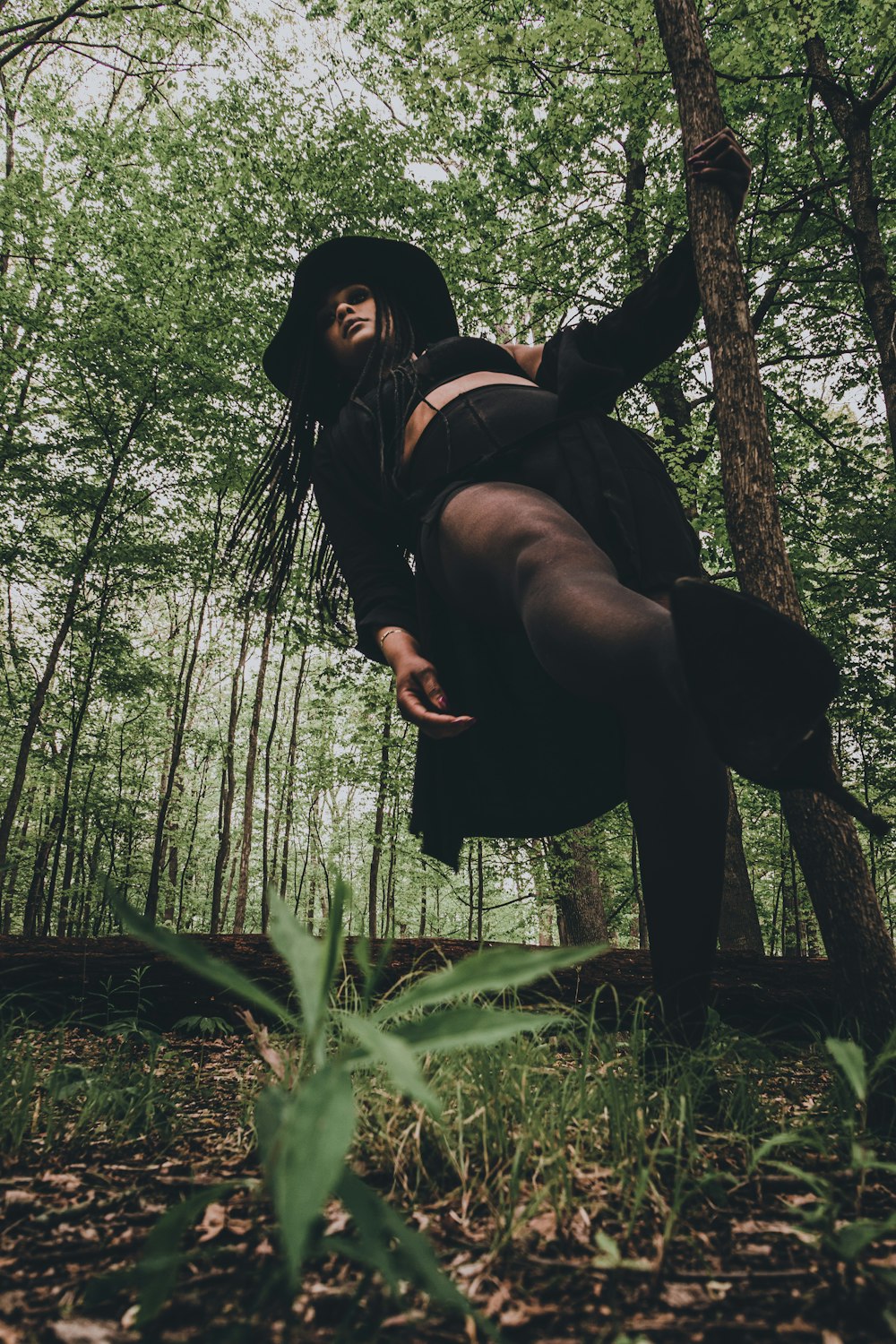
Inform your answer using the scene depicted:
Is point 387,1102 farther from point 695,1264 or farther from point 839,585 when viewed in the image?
point 839,585

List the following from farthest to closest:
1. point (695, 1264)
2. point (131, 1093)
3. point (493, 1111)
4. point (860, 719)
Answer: point (860, 719)
point (131, 1093)
point (493, 1111)
point (695, 1264)

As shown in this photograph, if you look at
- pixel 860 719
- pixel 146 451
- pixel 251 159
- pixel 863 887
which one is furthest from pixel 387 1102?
pixel 251 159

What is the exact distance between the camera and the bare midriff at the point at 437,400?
175 centimetres

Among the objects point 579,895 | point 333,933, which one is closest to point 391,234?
point 579,895

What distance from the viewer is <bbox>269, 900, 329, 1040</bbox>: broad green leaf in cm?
60

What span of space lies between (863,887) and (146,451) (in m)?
9.10

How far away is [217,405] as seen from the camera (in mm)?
8758

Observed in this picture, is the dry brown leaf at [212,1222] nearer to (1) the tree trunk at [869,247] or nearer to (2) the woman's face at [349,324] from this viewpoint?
(2) the woman's face at [349,324]

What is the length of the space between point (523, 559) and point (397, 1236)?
989mm

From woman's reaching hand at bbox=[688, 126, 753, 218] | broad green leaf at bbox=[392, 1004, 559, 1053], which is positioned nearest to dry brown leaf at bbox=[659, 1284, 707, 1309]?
broad green leaf at bbox=[392, 1004, 559, 1053]

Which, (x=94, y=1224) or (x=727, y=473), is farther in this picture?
(x=727, y=473)

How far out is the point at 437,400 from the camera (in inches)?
69.5

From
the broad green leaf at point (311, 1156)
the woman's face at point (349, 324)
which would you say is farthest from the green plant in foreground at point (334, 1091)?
the woman's face at point (349, 324)

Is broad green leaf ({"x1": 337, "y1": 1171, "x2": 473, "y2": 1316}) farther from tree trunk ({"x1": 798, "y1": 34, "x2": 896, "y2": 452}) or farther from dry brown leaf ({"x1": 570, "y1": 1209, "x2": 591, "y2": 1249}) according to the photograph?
tree trunk ({"x1": 798, "y1": 34, "x2": 896, "y2": 452})
